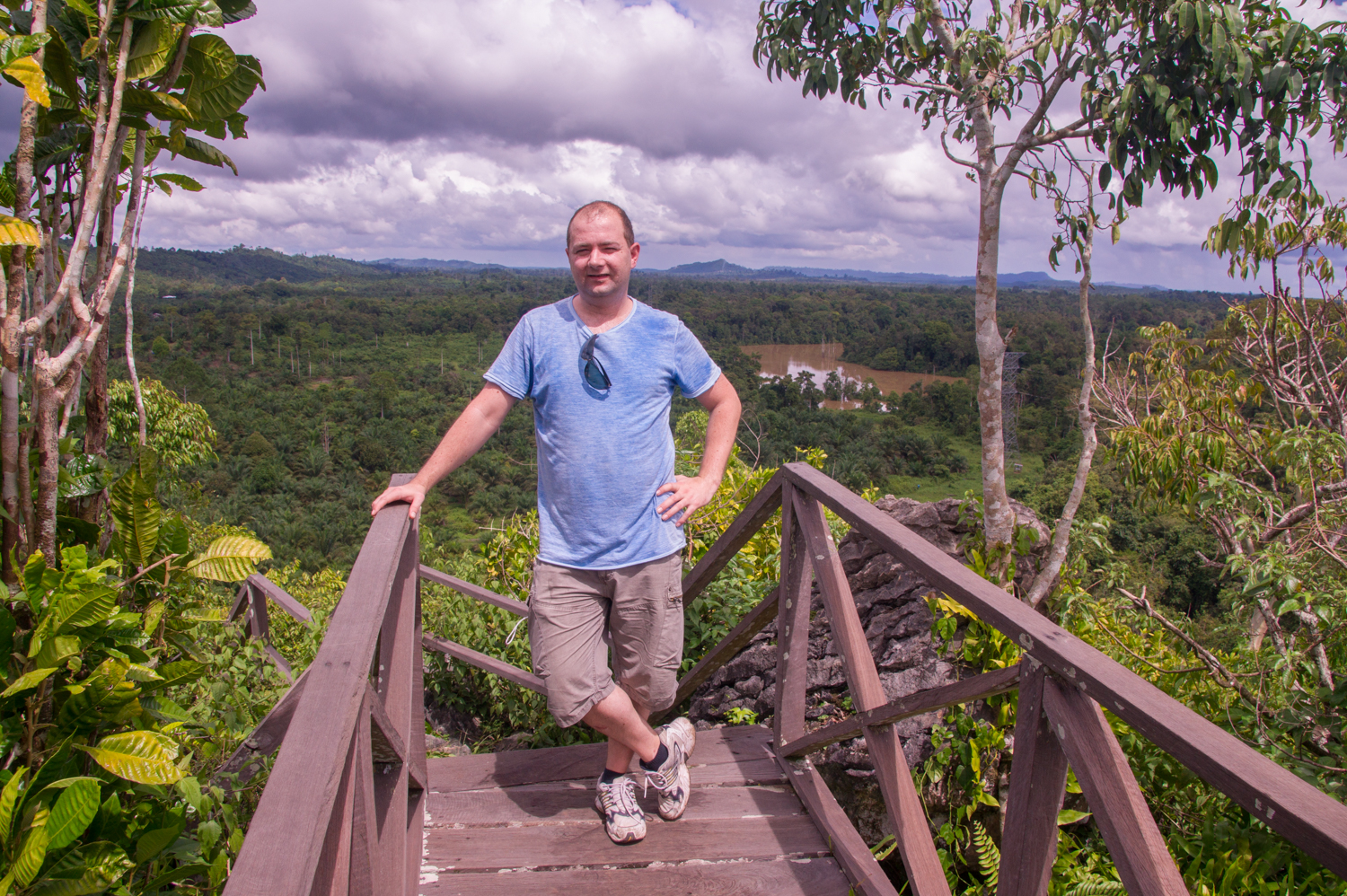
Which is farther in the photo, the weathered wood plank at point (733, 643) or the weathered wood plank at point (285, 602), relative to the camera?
the weathered wood plank at point (285, 602)

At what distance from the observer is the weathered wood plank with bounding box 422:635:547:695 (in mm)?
2612

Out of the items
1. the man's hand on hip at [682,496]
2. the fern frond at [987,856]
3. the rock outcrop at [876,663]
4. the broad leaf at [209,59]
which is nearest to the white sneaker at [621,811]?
the man's hand on hip at [682,496]

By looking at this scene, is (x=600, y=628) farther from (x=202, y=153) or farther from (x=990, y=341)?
(x=990, y=341)

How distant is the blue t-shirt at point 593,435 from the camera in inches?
71.5

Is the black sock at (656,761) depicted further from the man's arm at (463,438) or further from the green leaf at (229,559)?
the green leaf at (229,559)

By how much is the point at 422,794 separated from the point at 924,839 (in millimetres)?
1196

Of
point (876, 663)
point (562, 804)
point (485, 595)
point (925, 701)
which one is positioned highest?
point (925, 701)

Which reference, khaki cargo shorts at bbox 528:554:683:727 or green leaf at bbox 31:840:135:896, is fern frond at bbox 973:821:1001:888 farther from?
green leaf at bbox 31:840:135:896

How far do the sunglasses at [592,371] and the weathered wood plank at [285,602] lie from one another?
168 centimetres

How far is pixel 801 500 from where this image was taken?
2057 mm

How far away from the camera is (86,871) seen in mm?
1067

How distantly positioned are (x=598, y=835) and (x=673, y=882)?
0.25 m

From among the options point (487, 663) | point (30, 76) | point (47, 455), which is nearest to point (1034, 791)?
point (47, 455)

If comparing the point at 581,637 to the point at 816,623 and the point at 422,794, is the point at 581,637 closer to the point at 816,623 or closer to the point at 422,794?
the point at 422,794
